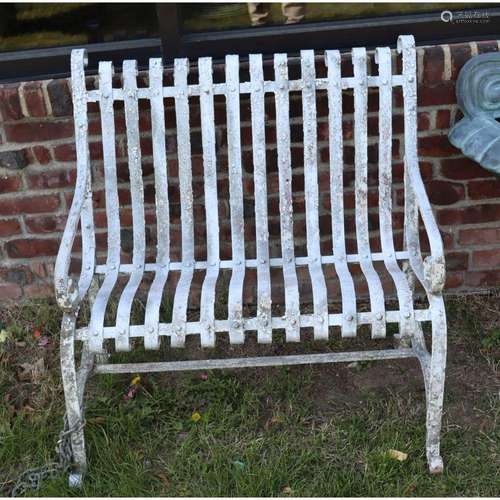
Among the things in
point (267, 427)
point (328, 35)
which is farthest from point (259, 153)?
point (267, 427)

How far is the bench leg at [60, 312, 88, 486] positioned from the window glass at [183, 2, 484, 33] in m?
1.35

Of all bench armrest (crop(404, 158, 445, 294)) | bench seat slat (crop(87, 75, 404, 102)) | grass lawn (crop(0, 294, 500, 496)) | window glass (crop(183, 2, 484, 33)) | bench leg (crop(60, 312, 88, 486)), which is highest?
window glass (crop(183, 2, 484, 33))

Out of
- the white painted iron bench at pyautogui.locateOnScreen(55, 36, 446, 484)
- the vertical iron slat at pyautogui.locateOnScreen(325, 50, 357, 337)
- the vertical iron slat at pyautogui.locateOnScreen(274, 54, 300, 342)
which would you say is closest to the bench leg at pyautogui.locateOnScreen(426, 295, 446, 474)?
the white painted iron bench at pyautogui.locateOnScreen(55, 36, 446, 484)

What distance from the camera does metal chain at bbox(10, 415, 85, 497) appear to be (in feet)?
8.65

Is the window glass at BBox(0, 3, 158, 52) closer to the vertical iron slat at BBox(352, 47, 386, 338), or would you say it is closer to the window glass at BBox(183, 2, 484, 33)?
the window glass at BBox(183, 2, 484, 33)

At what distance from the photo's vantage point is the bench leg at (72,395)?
2445 millimetres

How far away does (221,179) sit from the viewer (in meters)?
3.21

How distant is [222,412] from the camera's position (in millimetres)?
2889

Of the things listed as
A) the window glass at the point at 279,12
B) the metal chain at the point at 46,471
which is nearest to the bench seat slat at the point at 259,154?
the window glass at the point at 279,12

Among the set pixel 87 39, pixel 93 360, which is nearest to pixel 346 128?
pixel 87 39

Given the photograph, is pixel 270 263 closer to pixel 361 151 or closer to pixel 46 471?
pixel 361 151

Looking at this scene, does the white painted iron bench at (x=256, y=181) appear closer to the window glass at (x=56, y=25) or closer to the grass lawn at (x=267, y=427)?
the grass lawn at (x=267, y=427)

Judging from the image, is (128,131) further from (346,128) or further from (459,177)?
(459,177)

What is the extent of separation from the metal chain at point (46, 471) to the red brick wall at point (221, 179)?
951 mm
